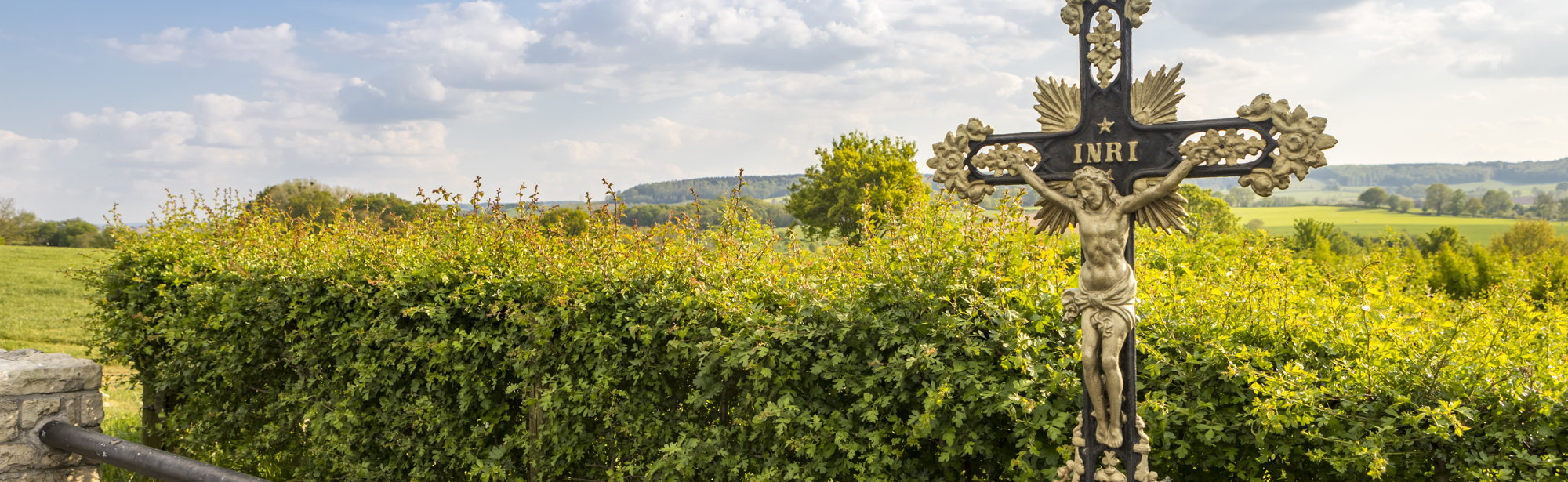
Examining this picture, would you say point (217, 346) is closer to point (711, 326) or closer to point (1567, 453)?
point (711, 326)

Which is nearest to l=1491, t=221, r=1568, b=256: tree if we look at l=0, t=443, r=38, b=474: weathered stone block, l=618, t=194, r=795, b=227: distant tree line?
l=618, t=194, r=795, b=227: distant tree line

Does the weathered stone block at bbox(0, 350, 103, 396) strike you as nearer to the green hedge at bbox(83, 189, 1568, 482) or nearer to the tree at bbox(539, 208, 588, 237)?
the green hedge at bbox(83, 189, 1568, 482)

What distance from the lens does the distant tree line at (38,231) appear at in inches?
1518

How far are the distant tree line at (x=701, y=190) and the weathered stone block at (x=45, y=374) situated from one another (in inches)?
136

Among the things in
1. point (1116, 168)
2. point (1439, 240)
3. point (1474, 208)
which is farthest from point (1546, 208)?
point (1116, 168)

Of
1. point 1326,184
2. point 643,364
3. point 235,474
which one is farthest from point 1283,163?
point 1326,184

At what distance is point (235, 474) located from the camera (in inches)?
152

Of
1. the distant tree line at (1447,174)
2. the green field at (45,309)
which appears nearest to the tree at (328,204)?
the green field at (45,309)

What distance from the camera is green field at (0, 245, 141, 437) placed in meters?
11.3

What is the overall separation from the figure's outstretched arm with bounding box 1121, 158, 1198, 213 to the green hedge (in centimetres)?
69

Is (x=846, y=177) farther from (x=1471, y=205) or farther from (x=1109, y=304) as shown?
(x=1471, y=205)

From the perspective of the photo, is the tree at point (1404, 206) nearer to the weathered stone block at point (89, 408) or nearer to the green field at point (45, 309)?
the green field at point (45, 309)

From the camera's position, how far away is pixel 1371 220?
71.1 meters

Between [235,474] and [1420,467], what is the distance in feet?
16.3
